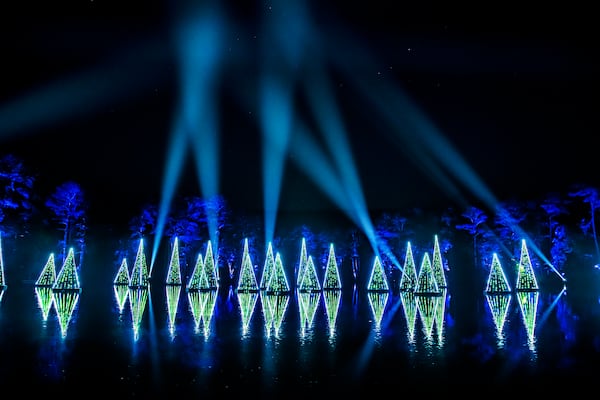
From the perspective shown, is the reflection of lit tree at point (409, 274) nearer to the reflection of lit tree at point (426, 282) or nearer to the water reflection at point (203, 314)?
the reflection of lit tree at point (426, 282)

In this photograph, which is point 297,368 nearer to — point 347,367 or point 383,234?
point 347,367

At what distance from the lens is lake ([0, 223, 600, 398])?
755 cm

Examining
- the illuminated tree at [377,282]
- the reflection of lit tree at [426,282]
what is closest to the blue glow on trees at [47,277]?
the illuminated tree at [377,282]

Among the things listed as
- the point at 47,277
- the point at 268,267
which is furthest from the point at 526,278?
the point at 47,277

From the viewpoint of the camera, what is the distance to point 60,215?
3284 cm

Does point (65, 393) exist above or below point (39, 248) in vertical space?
below

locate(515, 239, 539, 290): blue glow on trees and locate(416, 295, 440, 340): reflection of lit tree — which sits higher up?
locate(515, 239, 539, 290): blue glow on trees

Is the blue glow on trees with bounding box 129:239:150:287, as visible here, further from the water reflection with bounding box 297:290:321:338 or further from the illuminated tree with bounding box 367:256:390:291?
the illuminated tree with bounding box 367:256:390:291

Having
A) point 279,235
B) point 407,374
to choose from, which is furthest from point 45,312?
point 279,235

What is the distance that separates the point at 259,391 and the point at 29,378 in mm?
3861

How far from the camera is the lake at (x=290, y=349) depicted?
7.55m

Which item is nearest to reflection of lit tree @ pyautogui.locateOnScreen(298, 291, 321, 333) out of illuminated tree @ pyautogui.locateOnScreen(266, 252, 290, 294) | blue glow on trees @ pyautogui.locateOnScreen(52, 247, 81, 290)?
illuminated tree @ pyautogui.locateOnScreen(266, 252, 290, 294)

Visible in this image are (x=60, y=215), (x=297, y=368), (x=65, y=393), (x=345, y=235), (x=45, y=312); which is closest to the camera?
(x=65, y=393)

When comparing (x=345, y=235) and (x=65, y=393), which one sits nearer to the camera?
(x=65, y=393)
